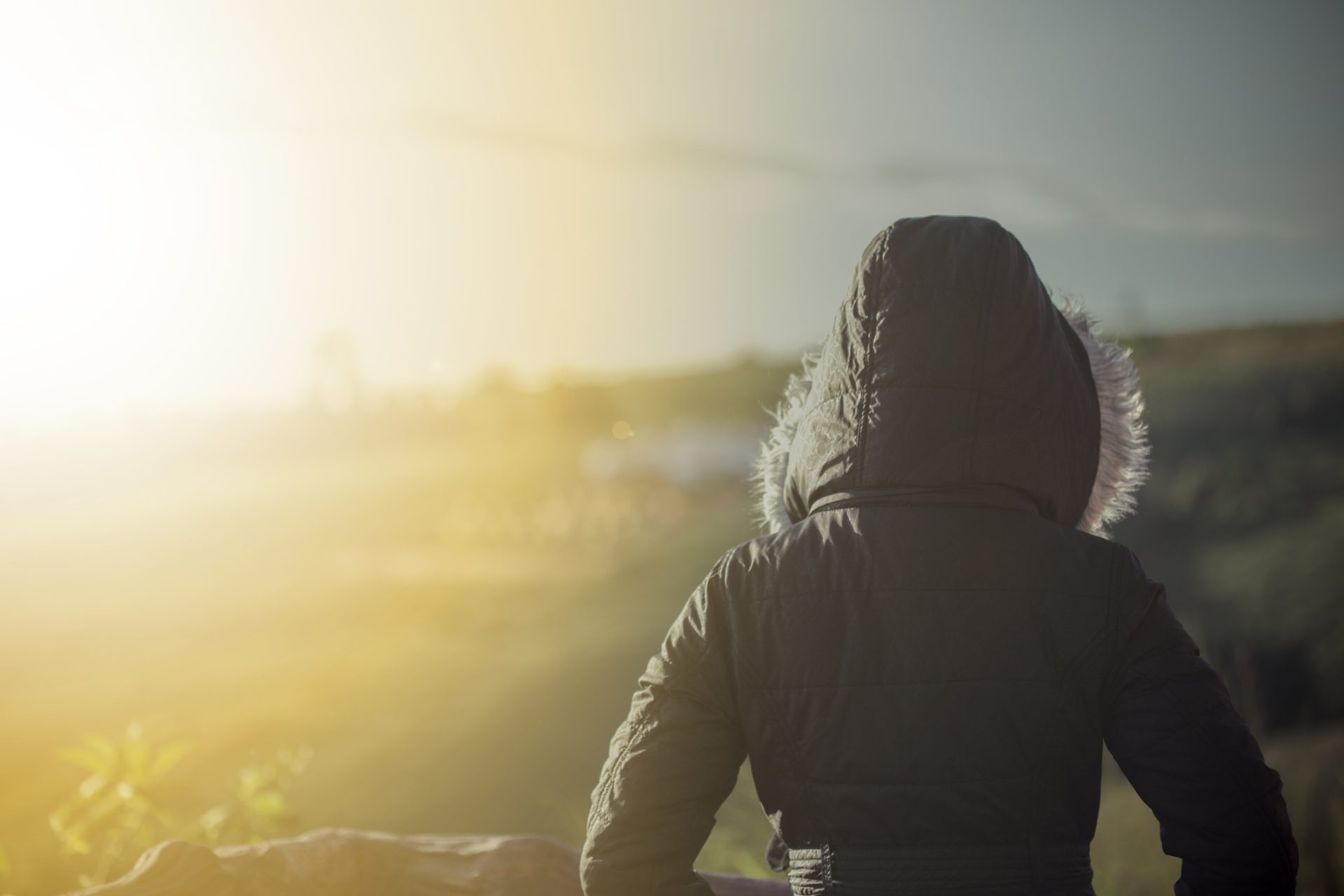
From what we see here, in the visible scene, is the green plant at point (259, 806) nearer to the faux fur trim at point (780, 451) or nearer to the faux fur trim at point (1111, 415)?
the faux fur trim at point (780, 451)

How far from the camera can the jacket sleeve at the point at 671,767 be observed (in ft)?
3.35

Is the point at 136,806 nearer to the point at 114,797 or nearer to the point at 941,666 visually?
the point at 114,797

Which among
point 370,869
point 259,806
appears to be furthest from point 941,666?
point 259,806

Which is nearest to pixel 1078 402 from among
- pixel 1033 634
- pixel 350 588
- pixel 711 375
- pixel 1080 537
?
pixel 1080 537

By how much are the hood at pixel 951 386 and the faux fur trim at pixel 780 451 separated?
146 mm

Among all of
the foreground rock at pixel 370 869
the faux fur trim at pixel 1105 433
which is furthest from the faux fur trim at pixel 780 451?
the foreground rock at pixel 370 869

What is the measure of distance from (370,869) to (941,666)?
3.40 ft

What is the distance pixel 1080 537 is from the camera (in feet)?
3.29

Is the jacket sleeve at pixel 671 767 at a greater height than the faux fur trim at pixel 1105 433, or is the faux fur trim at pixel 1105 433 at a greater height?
the faux fur trim at pixel 1105 433

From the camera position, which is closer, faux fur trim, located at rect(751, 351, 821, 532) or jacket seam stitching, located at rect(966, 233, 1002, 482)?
jacket seam stitching, located at rect(966, 233, 1002, 482)

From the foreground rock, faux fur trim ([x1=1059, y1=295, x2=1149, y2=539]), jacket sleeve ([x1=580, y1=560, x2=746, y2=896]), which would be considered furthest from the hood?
the foreground rock

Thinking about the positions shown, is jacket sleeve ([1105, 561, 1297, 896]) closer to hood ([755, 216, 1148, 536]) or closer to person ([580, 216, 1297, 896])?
person ([580, 216, 1297, 896])

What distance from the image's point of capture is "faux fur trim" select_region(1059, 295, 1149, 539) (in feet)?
3.92

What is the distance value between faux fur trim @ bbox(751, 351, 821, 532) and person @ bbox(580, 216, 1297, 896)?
0.18 m
